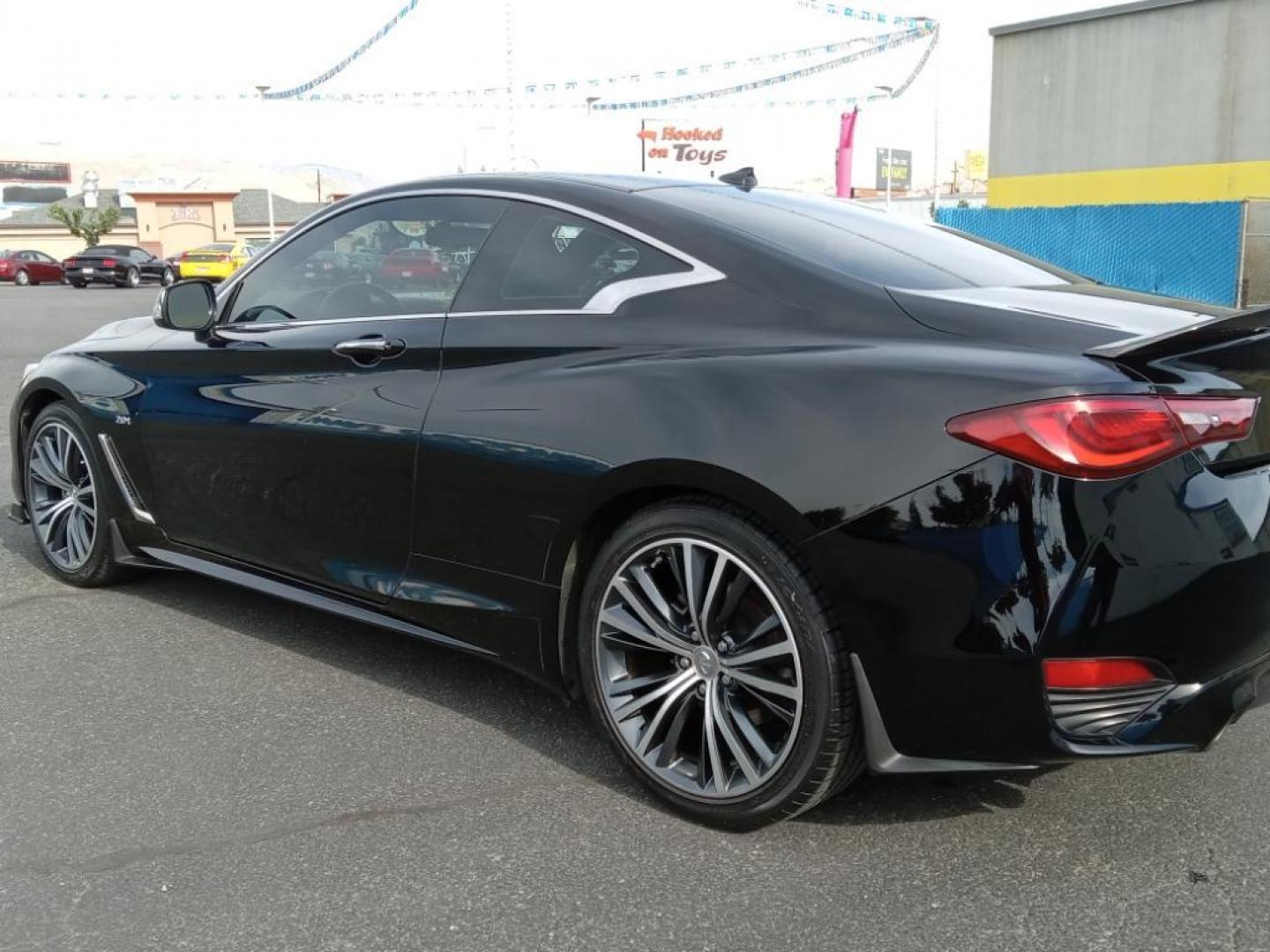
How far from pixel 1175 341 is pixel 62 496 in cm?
415

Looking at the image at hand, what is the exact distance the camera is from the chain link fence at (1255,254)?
54.0 feet

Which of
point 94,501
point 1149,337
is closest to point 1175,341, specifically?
point 1149,337

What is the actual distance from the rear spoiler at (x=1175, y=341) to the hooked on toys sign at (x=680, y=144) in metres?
56.8

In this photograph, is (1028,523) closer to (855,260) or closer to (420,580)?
(855,260)

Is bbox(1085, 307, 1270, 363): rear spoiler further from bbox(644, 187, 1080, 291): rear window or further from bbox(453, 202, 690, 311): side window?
bbox(453, 202, 690, 311): side window

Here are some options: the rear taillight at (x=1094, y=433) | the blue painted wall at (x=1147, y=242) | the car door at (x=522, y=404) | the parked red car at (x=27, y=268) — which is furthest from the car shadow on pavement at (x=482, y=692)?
the parked red car at (x=27, y=268)

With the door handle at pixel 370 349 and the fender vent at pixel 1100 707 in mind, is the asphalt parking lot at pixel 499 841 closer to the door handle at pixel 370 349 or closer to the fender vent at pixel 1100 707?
the fender vent at pixel 1100 707

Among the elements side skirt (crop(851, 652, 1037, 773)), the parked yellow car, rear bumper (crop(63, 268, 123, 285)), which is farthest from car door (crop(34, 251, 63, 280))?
side skirt (crop(851, 652, 1037, 773))

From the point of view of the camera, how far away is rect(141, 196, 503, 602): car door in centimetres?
346

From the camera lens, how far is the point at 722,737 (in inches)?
112

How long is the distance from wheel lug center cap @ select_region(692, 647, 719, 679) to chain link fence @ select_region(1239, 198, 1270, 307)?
1587 centimetres

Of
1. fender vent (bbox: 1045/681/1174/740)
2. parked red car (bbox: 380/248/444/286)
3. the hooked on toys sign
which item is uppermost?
the hooked on toys sign

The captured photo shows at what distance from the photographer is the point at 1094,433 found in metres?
2.36

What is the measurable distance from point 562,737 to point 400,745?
447 mm
